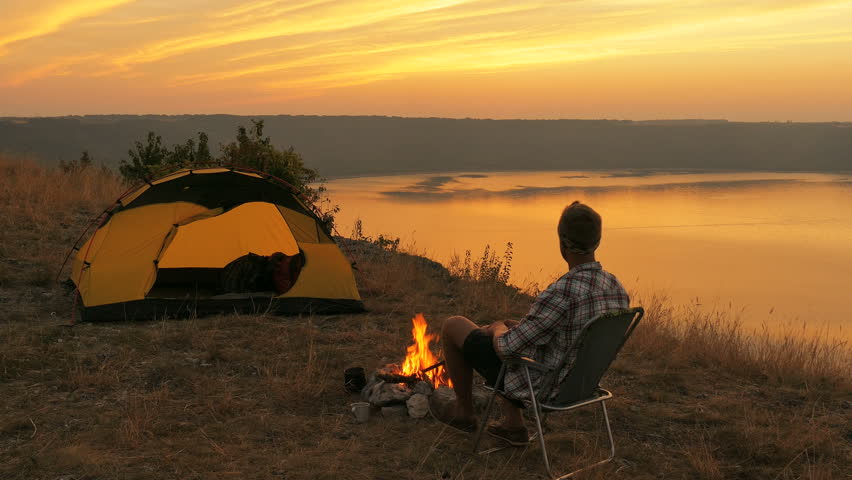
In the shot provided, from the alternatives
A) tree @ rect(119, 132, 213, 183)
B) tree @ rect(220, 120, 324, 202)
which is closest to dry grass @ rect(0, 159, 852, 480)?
tree @ rect(220, 120, 324, 202)

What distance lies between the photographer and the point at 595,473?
154 inches

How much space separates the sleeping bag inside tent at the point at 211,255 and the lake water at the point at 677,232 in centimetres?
481

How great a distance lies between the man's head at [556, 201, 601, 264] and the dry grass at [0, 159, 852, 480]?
120 cm

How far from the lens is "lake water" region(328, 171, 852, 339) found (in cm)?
1595

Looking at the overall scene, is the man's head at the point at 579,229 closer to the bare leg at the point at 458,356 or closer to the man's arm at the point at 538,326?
the man's arm at the point at 538,326

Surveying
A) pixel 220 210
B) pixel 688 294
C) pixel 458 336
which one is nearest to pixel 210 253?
pixel 220 210

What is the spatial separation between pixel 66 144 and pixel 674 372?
65.7 m

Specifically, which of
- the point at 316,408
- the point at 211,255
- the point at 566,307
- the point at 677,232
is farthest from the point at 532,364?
the point at 677,232

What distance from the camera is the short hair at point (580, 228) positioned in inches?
142

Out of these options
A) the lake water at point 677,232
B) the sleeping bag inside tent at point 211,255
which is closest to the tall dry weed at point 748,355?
the sleeping bag inside tent at point 211,255

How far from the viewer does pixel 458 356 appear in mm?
4238

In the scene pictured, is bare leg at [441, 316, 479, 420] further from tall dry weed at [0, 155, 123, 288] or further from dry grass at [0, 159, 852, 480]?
tall dry weed at [0, 155, 123, 288]

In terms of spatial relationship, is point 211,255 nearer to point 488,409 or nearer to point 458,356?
point 458,356

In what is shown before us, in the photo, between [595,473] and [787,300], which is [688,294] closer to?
[787,300]
